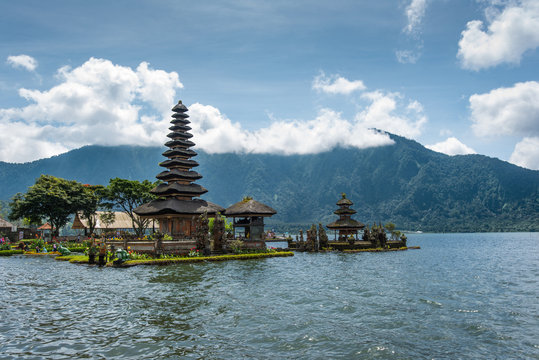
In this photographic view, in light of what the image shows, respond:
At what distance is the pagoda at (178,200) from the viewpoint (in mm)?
50469

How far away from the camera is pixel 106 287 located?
78.0ft

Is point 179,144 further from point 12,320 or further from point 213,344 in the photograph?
point 213,344

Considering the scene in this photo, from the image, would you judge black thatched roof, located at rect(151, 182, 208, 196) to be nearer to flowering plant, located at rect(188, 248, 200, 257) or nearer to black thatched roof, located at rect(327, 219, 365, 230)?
flowering plant, located at rect(188, 248, 200, 257)

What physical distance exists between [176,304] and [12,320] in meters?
6.87

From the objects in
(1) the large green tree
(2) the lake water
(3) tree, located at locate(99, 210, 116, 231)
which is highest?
(1) the large green tree

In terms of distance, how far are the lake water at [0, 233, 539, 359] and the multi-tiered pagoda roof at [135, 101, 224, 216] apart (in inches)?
894

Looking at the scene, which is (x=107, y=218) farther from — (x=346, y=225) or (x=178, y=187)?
(x=346, y=225)

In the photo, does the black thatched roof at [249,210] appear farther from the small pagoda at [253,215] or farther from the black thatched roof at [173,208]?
the black thatched roof at [173,208]

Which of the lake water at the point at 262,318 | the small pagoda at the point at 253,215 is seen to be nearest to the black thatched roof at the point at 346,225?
the small pagoda at the point at 253,215

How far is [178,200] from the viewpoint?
5256 cm

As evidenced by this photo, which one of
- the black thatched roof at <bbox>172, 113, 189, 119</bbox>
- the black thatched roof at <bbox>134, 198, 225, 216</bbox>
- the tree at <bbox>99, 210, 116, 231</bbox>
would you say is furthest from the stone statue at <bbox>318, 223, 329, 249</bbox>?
the tree at <bbox>99, 210, 116, 231</bbox>

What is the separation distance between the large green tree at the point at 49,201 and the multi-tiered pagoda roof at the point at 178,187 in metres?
19.1

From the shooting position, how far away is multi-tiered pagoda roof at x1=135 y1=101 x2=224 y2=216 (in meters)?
50.7

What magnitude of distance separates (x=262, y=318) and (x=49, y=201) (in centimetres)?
5858
